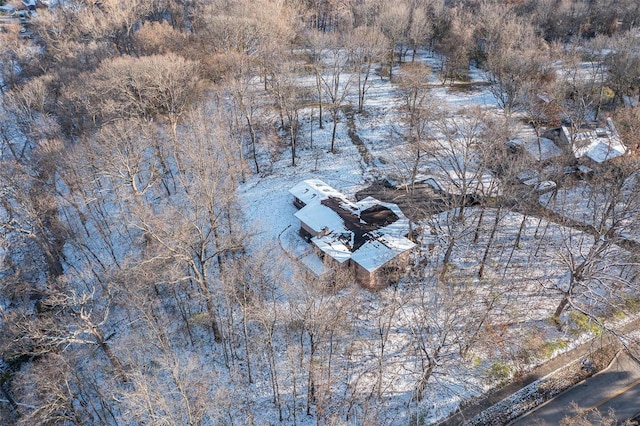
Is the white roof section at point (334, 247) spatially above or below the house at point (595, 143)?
below

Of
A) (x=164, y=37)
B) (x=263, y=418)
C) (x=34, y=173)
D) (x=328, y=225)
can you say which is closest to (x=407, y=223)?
(x=328, y=225)

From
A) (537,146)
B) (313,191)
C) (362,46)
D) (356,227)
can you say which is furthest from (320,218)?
(362,46)

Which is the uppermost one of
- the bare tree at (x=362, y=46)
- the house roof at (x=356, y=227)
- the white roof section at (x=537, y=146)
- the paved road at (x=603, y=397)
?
the bare tree at (x=362, y=46)

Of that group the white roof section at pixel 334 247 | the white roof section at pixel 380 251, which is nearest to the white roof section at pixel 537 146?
the white roof section at pixel 380 251

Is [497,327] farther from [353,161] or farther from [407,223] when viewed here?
[353,161]

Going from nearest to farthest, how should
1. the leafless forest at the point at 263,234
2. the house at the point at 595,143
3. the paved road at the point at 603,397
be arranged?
the paved road at the point at 603,397 < the leafless forest at the point at 263,234 < the house at the point at 595,143

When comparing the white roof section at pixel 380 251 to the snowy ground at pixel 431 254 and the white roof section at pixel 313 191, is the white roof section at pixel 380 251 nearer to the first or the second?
the snowy ground at pixel 431 254

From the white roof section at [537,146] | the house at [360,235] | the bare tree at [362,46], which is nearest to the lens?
the house at [360,235]
